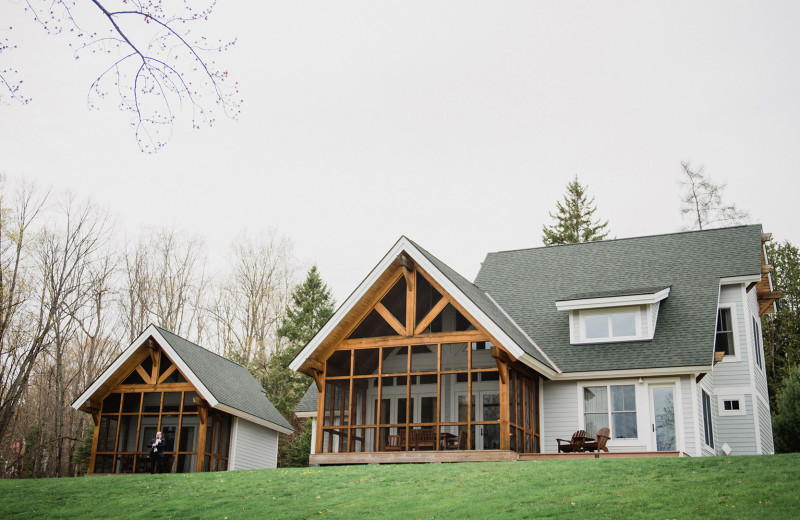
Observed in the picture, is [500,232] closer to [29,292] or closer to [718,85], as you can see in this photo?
[718,85]

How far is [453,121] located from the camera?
35000mm

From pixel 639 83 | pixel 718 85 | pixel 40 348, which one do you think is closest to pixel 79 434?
pixel 40 348

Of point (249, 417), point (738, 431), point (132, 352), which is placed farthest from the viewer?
point (249, 417)

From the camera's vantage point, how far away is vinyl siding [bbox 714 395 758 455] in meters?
20.7

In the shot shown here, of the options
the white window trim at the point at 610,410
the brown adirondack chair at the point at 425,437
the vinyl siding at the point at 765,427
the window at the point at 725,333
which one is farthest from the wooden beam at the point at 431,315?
the vinyl siding at the point at 765,427

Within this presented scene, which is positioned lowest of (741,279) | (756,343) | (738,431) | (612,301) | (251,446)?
(251,446)

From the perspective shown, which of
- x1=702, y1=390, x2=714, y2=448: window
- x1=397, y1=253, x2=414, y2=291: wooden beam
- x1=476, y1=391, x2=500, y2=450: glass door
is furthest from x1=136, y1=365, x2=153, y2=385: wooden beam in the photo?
x1=702, y1=390, x2=714, y2=448: window

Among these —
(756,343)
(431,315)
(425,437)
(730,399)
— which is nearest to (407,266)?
(431,315)

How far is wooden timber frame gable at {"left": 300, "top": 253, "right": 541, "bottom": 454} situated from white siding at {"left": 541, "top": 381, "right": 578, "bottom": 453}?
283mm

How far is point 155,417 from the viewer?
87.8ft

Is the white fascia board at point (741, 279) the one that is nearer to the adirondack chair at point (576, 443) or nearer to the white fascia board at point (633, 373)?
the white fascia board at point (633, 373)

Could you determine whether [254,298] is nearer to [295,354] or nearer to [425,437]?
[295,354]

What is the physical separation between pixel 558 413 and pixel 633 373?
7.90 feet

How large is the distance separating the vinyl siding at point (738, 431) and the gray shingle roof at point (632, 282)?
3036 millimetres
